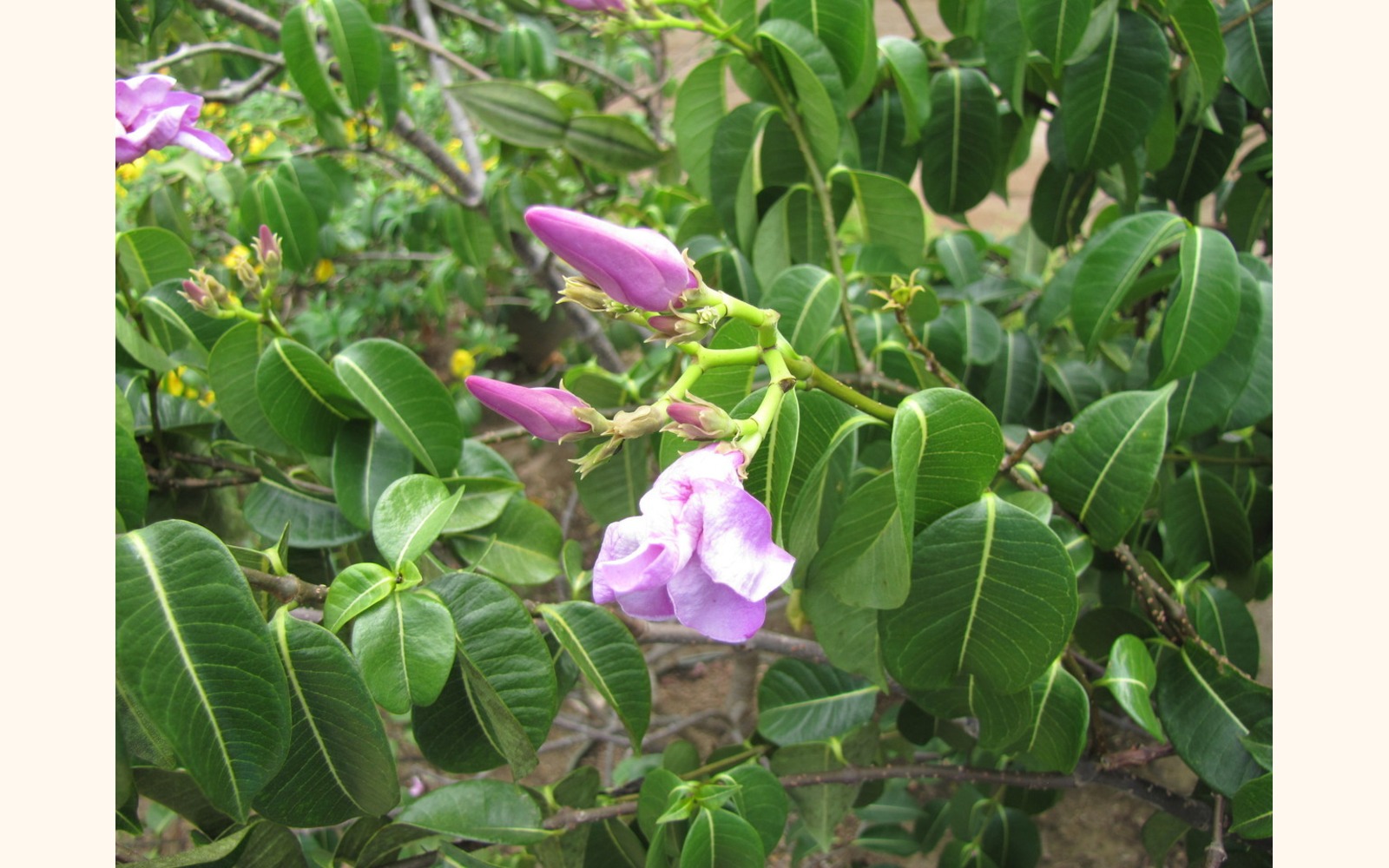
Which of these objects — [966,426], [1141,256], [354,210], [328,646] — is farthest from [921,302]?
[354,210]

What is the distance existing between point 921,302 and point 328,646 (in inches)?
30.4

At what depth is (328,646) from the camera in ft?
2.15

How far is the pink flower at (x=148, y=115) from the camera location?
827mm

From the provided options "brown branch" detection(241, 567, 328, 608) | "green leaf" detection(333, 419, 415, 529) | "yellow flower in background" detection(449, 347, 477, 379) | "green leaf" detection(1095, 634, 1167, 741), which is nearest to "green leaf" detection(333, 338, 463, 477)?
"green leaf" detection(333, 419, 415, 529)

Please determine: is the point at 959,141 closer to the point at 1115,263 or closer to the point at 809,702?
the point at 1115,263

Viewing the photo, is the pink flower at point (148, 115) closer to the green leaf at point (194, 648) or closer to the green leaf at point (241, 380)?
the green leaf at point (241, 380)

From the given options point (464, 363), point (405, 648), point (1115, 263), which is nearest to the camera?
point (405, 648)

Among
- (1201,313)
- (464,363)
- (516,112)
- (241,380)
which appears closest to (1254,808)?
(1201,313)

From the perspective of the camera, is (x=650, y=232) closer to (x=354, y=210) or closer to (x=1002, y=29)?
(x=1002, y=29)

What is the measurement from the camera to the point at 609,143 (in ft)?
5.45

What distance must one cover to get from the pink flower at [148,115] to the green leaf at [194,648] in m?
0.41

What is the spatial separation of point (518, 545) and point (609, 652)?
199mm

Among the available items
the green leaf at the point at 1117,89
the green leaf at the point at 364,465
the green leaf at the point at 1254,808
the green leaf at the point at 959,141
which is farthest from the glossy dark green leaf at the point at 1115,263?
the green leaf at the point at 364,465

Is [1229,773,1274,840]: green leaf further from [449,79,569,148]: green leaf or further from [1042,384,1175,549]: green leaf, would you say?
[449,79,569,148]: green leaf
